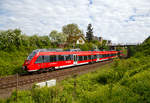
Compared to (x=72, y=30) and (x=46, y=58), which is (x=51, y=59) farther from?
(x=72, y=30)

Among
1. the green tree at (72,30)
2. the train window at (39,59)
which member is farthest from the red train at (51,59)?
the green tree at (72,30)

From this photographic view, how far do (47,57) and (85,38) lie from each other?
161 feet

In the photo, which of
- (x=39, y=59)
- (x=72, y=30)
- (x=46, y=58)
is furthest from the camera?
(x=72, y=30)

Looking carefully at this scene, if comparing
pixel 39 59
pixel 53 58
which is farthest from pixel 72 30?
pixel 39 59

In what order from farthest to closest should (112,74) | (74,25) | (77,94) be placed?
(74,25), (112,74), (77,94)

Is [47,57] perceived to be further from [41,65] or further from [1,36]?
[1,36]

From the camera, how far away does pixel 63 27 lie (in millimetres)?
57469

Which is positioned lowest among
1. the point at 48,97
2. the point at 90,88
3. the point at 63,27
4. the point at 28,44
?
the point at 90,88

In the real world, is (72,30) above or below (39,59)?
above

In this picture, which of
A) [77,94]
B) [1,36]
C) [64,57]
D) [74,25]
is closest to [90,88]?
[77,94]

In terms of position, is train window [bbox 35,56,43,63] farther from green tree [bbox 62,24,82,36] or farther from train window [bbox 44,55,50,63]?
green tree [bbox 62,24,82,36]

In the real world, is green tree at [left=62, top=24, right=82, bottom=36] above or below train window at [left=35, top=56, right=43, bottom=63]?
above

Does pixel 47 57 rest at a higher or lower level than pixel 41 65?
higher

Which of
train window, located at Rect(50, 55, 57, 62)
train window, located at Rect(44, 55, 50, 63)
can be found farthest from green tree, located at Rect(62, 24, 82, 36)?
train window, located at Rect(44, 55, 50, 63)
